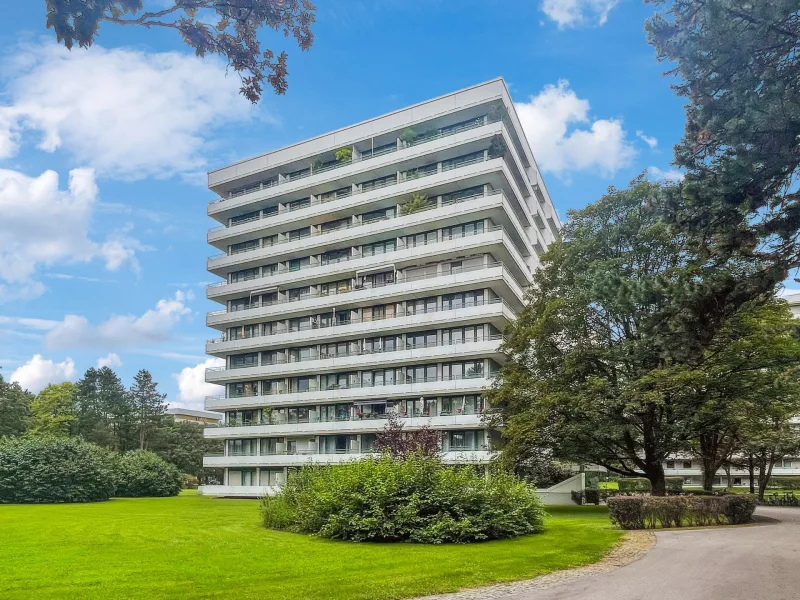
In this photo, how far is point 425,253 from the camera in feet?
179

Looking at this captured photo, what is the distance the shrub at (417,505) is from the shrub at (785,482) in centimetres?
7729

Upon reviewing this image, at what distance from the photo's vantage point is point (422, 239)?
2219 inches

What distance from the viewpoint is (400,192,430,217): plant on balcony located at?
5566 centimetres

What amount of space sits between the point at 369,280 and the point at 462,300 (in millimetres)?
9771

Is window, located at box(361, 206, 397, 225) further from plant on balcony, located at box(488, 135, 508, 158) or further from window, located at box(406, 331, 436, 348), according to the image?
window, located at box(406, 331, 436, 348)

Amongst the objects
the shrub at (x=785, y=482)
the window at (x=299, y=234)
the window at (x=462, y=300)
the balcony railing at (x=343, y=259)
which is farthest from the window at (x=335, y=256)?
the shrub at (x=785, y=482)

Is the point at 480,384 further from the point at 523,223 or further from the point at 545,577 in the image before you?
the point at 545,577

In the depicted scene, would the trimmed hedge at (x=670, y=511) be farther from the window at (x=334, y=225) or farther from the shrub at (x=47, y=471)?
the window at (x=334, y=225)

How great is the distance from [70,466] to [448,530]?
4021cm

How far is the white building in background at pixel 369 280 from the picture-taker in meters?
52.3

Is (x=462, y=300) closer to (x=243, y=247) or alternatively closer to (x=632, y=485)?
(x=243, y=247)

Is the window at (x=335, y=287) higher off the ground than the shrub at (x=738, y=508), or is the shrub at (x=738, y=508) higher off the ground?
the window at (x=335, y=287)

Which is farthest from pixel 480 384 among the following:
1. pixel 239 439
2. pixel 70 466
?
pixel 70 466

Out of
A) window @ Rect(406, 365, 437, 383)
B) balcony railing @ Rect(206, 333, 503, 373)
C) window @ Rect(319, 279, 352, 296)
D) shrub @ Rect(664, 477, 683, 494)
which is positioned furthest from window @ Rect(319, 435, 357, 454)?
shrub @ Rect(664, 477, 683, 494)
